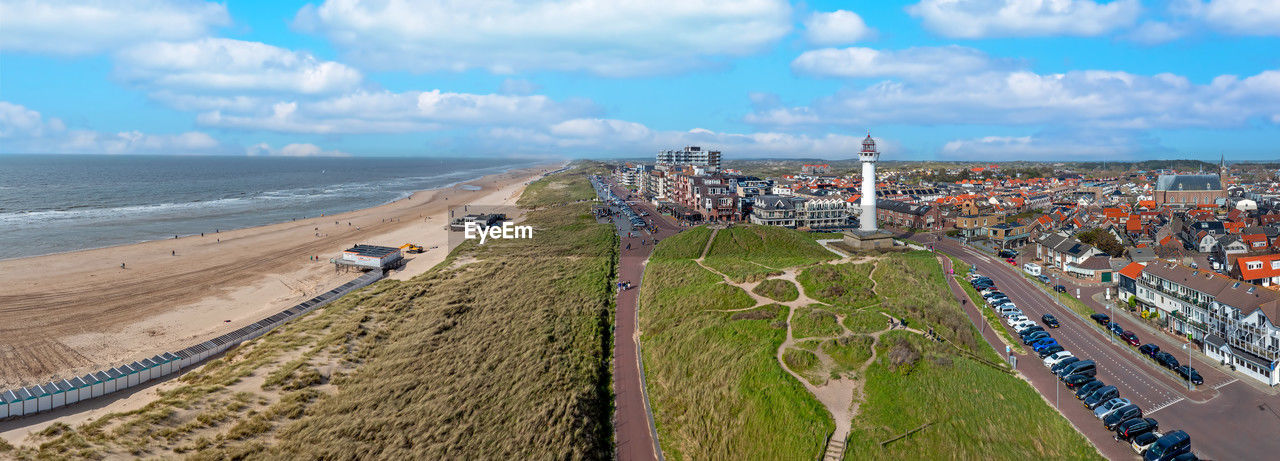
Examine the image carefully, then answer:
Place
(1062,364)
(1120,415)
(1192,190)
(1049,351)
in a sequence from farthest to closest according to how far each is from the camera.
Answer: (1192,190)
(1049,351)
(1062,364)
(1120,415)

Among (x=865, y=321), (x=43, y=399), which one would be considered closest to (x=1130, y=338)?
(x=865, y=321)

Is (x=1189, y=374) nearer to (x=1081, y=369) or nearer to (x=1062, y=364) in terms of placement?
(x=1081, y=369)

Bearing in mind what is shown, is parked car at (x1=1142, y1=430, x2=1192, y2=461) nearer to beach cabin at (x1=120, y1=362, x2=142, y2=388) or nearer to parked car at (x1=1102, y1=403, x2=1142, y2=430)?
parked car at (x1=1102, y1=403, x2=1142, y2=430)

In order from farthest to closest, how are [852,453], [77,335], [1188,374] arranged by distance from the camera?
[77,335], [1188,374], [852,453]

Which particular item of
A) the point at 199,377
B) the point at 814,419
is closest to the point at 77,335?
the point at 199,377

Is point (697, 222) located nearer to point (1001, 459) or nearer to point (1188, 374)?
point (1188, 374)

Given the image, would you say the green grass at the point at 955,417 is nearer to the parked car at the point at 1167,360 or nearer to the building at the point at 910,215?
the parked car at the point at 1167,360

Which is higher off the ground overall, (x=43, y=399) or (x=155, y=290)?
(x=155, y=290)
